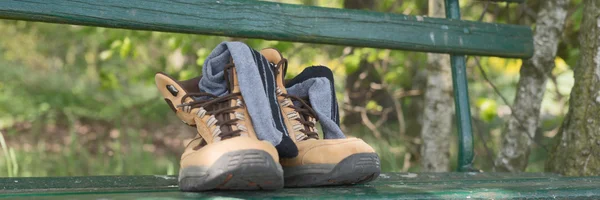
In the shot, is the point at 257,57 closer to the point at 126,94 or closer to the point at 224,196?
the point at 224,196

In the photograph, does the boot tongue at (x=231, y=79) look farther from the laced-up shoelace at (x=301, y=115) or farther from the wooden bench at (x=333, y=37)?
the wooden bench at (x=333, y=37)

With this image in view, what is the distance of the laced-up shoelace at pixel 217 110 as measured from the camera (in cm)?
141

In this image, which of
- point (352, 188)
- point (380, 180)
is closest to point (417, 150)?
point (380, 180)

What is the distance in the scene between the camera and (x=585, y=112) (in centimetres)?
221

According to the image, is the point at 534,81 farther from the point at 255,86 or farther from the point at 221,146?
the point at 221,146

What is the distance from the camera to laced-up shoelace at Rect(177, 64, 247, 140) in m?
1.41

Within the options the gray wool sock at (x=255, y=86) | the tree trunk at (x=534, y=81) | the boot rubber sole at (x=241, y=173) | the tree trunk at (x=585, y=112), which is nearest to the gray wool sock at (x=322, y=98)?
the gray wool sock at (x=255, y=86)

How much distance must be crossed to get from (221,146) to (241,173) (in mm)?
69

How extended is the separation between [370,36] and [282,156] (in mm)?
863

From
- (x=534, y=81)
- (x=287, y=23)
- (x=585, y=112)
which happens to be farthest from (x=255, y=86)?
(x=534, y=81)

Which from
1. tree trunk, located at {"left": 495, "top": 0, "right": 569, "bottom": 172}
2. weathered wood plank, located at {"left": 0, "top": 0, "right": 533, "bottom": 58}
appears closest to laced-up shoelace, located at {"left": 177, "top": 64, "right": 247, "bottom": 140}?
weathered wood plank, located at {"left": 0, "top": 0, "right": 533, "bottom": 58}

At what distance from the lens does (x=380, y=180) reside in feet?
5.59

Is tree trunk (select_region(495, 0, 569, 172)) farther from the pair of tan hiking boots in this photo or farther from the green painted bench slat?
the pair of tan hiking boots

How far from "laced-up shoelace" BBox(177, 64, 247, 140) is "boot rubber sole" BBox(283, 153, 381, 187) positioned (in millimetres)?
141
